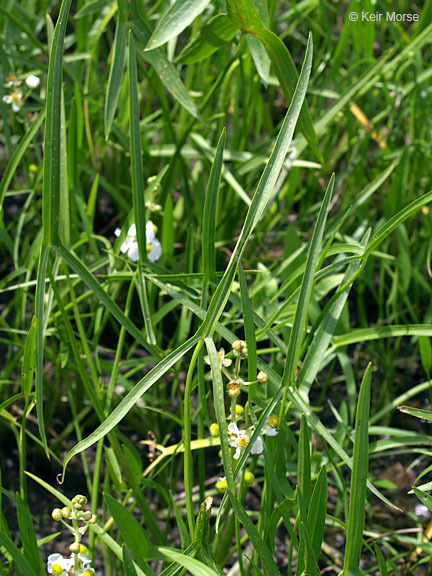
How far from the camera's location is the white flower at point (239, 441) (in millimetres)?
748

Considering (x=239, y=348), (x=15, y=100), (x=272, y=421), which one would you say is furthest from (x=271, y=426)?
(x=15, y=100)

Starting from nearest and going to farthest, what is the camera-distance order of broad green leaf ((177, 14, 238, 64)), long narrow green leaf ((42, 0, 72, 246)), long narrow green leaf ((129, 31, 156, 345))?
1. long narrow green leaf ((42, 0, 72, 246))
2. long narrow green leaf ((129, 31, 156, 345))
3. broad green leaf ((177, 14, 238, 64))

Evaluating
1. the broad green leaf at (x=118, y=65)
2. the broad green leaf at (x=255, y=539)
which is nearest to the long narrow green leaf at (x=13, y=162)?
the broad green leaf at (x=118, y=65)

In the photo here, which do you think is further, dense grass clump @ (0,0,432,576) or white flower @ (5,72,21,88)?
white flower @ (5,72,21,88)

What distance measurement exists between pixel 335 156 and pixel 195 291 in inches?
29.6

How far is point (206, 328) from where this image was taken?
675 millimetres

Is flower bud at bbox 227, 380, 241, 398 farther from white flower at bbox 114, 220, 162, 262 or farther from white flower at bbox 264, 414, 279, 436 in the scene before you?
white flower at bbox 114, 220, 162, 262

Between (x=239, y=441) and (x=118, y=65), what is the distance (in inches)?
23.6

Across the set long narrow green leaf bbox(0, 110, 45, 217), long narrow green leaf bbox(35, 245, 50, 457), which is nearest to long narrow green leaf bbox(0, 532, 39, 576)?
long narrow green leaf bbox(35, 245, 50, 457)

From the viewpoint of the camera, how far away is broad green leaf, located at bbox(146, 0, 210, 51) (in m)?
0.90

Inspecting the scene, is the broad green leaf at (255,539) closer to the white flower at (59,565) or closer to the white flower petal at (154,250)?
the white flower at (59,565)

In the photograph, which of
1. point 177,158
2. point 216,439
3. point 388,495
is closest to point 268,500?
point 216,439

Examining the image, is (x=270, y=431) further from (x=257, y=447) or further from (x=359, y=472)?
(x=359, y=472)

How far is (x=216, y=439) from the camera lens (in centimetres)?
88
